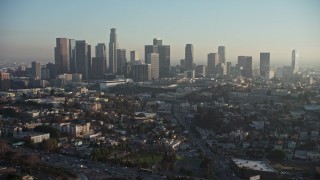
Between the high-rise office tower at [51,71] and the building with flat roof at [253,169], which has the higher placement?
the high-rise office tower at [51,71]

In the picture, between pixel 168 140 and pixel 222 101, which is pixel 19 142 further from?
pixel 222 101

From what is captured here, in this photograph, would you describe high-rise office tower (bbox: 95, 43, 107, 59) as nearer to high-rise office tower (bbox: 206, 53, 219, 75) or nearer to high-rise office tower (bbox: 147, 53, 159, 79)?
high-rise office tower (bbox: 147, 53, 159, 79)

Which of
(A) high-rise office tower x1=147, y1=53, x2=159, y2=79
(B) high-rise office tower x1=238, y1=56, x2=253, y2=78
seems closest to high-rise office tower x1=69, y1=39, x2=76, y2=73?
(A) high-rise office tower x1=147, y1=53, x2=159, y2=79

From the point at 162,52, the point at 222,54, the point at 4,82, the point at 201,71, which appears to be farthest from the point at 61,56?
the point at 222,54

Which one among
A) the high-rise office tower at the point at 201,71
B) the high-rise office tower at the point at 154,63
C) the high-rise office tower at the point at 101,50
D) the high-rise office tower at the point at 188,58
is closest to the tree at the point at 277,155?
the high-rise office tower at the point at 154,63

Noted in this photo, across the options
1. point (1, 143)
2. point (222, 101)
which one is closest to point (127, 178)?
point (1, 143)

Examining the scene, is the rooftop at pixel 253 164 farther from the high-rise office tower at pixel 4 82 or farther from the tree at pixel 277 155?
the high-rise office tower at pixel 4 82

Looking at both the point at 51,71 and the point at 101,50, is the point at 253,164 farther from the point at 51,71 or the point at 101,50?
the point at 101,50
